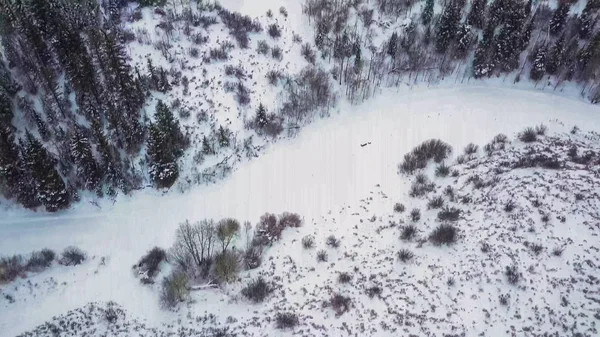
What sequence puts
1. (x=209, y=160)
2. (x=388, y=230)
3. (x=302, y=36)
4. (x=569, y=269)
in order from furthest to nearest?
1. (x=302, y=36)
2. (x=209, y=160)
3. (x=388, y=230)
4. (x=569, y=269)

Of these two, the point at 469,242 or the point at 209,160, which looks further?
the point at 209,160

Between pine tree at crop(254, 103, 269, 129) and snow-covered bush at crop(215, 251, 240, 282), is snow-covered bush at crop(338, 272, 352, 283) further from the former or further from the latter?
pine tree at crop(254, 103, 269, 129)

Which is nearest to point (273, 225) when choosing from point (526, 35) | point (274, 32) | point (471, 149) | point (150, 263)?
point (150, 263)

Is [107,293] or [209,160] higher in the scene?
[209,160]

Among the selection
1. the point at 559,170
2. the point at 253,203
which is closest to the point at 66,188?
the point at 253,203

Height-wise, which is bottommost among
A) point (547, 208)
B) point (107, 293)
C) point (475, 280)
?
point (107, 293)

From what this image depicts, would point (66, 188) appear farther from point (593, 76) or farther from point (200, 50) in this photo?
point (593, 76)
